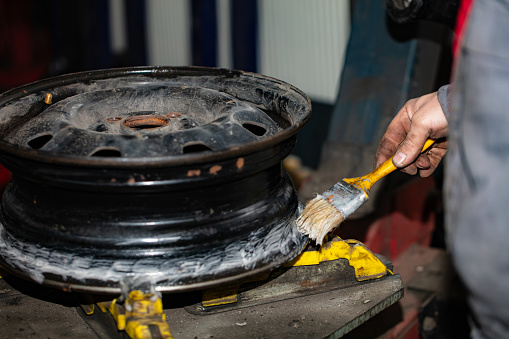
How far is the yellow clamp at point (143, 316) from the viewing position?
1.08m

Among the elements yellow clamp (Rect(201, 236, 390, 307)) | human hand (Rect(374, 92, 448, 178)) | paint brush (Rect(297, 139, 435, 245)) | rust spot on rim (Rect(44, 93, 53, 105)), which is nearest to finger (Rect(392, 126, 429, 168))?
human hand (Rect(374, 92, 448, 178))

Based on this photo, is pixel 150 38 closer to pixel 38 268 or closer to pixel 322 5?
pixel 322 5

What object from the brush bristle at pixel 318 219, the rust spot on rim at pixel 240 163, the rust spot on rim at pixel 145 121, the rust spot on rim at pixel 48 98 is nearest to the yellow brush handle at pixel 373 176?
the brush bristle at pixel 318 219

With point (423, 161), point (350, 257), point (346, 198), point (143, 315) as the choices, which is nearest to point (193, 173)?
point (143, 315)

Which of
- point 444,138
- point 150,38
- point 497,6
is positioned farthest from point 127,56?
point 497,6

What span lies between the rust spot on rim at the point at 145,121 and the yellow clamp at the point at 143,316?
1.47 ft

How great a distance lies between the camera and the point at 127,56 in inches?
203

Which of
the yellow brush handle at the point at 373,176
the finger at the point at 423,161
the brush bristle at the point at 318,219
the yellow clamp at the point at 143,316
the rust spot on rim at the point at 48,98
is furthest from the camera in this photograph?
the finger at the point at 423,161

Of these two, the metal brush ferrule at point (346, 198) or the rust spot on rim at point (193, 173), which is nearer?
the rust spot on rim at point (193, 173)

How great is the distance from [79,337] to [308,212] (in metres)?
0.56

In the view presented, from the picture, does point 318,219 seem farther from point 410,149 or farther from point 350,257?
point 410,149

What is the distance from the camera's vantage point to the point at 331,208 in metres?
1.31

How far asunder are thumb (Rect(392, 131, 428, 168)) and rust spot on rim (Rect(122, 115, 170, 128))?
57cm

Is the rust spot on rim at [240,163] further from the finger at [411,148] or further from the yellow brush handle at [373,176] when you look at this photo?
the finger at [411,148]
